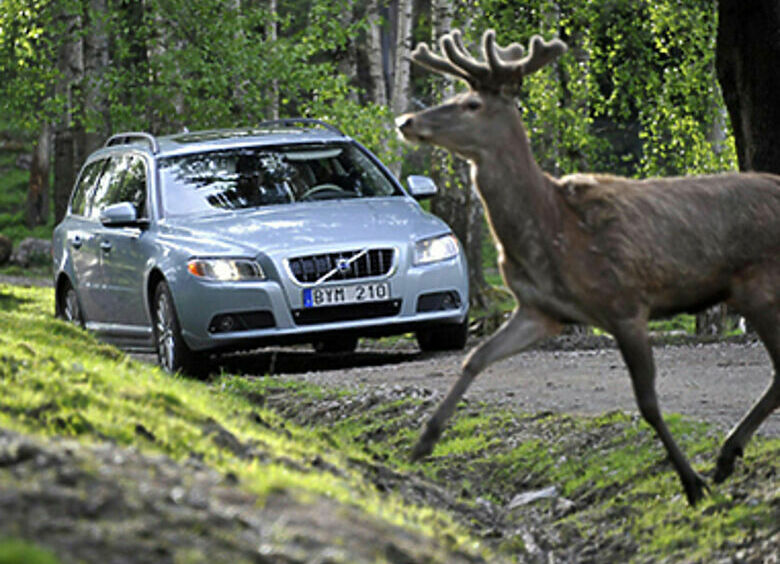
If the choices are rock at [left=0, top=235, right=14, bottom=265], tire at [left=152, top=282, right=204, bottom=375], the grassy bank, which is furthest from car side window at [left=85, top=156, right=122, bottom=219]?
rock at [left=0, top=235, right=14, bottom=265]

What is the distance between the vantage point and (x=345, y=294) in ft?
45.2

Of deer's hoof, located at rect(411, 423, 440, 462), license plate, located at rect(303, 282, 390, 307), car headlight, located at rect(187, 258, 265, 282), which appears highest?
deer's hoof, located at rect(411, 423, 440, 462)

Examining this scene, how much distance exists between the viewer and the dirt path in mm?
11666

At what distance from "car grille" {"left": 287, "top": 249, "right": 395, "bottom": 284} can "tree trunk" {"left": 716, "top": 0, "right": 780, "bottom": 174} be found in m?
4.13

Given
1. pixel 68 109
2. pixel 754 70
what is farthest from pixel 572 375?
pixel 68 109

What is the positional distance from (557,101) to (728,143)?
3.23 metres

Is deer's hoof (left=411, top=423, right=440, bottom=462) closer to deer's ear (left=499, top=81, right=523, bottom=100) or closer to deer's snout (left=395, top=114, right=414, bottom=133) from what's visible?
deer's snout (left=395, top=114, right=414, bottom=133)

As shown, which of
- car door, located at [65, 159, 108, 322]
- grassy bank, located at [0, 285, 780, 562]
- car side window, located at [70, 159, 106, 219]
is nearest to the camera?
grassy bank, located at [0, 285, 780, 562]

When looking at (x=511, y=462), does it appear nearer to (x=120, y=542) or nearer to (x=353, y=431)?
(x=353, y=431)

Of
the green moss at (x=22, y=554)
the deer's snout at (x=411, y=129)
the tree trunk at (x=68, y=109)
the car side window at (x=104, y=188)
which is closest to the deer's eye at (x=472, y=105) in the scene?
the deer's snout at (x=411, y=129)

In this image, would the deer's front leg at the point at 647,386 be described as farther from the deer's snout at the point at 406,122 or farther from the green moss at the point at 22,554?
the green moss at the point at 22,554

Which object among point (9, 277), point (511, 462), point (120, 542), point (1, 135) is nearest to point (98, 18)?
point (9, 277)

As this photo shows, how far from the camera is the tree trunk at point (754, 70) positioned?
1563 cm

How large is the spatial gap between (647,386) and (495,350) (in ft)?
2.62
